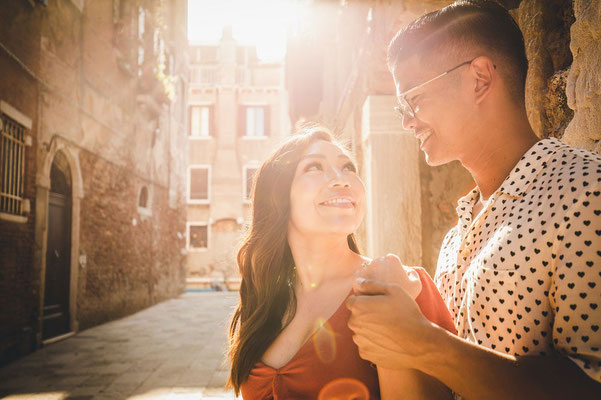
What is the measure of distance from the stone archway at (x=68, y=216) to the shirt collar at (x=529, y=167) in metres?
7.25

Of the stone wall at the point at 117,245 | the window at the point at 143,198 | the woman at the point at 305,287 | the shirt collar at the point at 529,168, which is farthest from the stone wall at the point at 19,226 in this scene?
the shirt collar at the point at 529,168

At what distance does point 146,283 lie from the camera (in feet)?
39.7

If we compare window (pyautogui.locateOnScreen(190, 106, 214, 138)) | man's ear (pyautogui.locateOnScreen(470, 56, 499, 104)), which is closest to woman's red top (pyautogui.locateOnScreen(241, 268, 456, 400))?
man's ear (pyautogui.locateOnScreen(470, 56, 499, 104))

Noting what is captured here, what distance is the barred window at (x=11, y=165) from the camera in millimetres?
5816

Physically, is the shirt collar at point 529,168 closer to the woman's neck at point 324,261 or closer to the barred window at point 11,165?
the woman's neck at point 324,261

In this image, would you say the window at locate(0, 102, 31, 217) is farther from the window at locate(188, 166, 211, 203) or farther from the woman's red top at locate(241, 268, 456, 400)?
the window at locate(188, 166, 211, 203)

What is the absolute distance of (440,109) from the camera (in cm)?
147

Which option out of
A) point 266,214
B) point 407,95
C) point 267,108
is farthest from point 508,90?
point 267,108

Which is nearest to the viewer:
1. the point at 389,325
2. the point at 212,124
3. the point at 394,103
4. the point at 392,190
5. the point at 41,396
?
the point at 389,325

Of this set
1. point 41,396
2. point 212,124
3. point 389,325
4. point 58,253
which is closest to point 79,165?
point 58,253

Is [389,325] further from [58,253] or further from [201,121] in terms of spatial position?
[201,121]

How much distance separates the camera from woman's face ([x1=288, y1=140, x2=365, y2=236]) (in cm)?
177

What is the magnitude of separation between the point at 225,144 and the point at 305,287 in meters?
22.9

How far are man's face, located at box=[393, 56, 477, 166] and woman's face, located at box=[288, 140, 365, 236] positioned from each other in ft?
1.31
